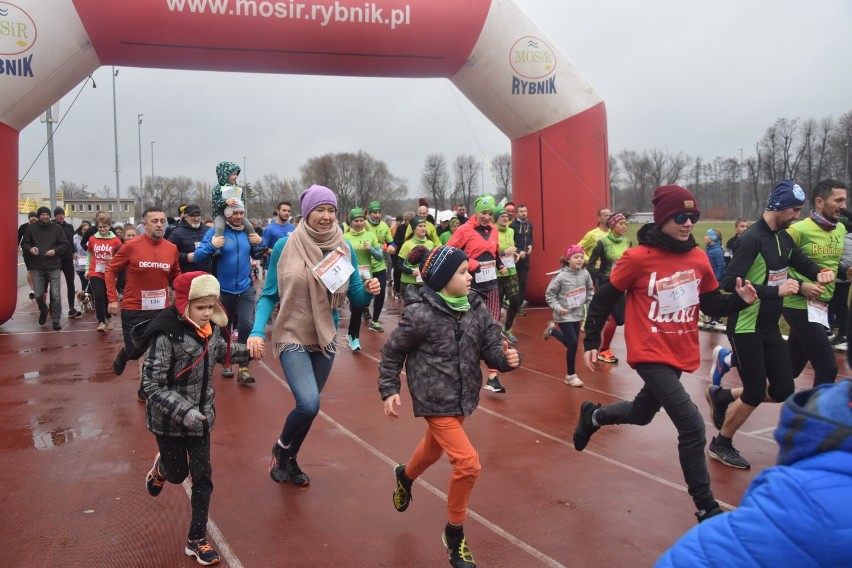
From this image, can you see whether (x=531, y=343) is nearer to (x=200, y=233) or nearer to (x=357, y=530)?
(x=200, y=233)

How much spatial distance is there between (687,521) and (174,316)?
344 cm

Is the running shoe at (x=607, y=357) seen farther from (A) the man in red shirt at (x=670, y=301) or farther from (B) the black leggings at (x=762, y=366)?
(A) the man in red shirt at (x=670, y=301)

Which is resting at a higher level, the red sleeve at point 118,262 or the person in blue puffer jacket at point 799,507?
the red sleeve at point 118,262

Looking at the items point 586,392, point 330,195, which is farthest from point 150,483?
point 586,392

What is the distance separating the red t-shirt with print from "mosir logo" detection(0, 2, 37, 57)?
1028 centimetres

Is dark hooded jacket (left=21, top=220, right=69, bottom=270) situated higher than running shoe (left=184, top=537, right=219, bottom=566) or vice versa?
dark hooded jacket (left=21, top=220, right=69, bottom=270)

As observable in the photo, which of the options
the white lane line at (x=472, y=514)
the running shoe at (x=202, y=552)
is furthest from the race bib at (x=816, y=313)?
the running shoe at (x=202, y=552)

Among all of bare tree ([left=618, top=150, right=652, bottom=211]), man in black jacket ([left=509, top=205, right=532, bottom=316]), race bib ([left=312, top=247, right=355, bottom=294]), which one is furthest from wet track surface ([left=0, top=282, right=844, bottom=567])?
bare tree ([left=618, top=150, right=652, bottom=211])

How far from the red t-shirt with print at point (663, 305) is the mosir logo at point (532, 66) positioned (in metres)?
9.44

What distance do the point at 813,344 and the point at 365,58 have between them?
917cm

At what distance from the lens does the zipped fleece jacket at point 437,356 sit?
3.88 meters

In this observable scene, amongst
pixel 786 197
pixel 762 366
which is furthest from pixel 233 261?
pixel 786 197

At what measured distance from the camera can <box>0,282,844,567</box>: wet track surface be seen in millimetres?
4020

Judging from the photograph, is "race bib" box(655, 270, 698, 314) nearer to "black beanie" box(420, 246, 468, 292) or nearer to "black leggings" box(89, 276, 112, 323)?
"black beanie" box(420, 246, 468, 292)
